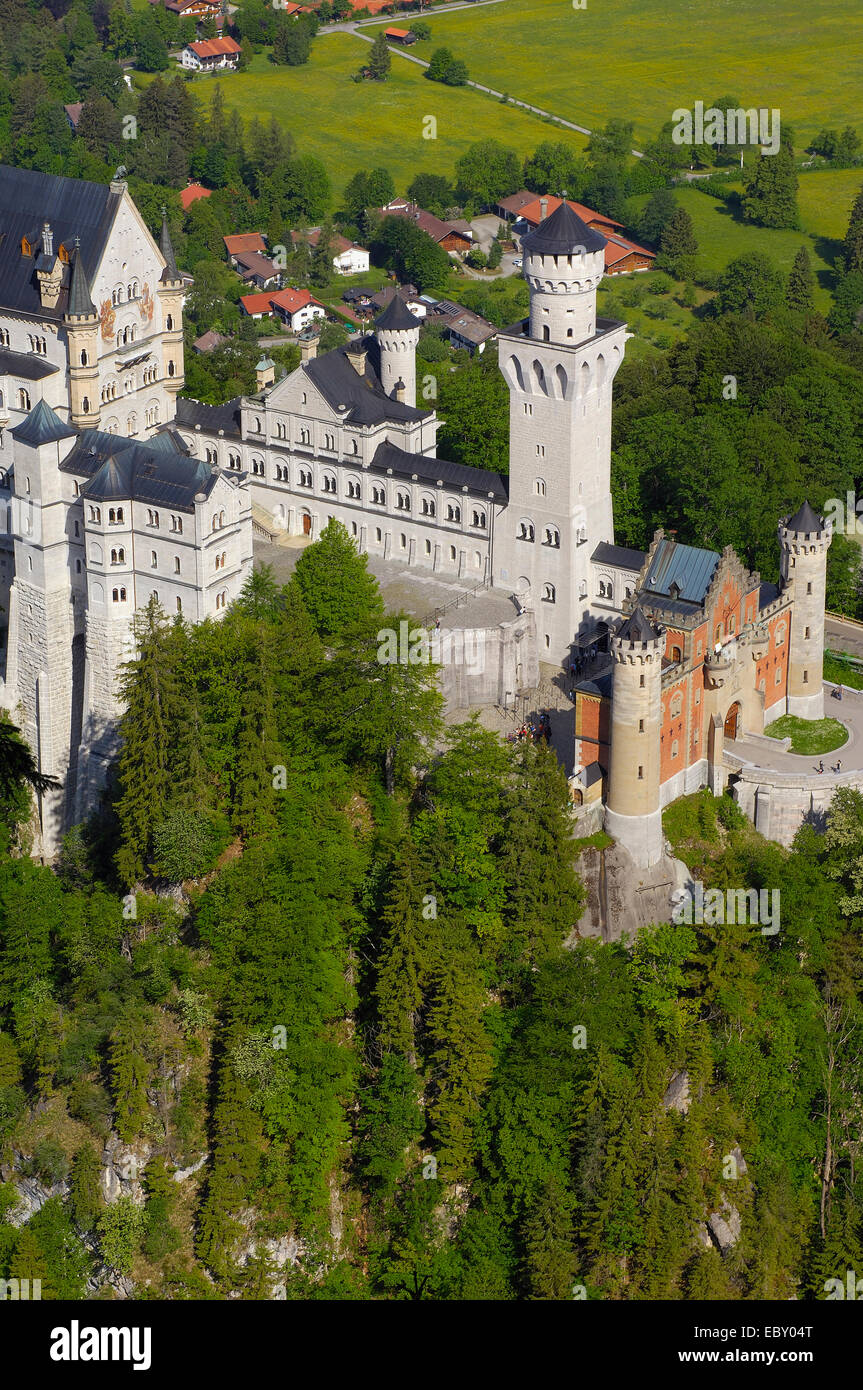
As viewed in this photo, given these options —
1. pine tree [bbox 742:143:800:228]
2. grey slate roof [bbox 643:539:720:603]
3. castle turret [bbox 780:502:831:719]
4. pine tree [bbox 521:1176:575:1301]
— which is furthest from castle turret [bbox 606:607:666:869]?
pine tree [bbox 742:143:800:228]

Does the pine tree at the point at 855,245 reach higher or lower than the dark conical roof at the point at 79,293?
lower

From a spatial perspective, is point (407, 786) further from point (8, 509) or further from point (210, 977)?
point (8, 509)

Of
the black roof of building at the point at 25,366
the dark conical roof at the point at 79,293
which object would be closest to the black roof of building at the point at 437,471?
the dark conical roof at the point at 79,293

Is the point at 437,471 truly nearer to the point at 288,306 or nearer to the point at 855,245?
the point at 288,306

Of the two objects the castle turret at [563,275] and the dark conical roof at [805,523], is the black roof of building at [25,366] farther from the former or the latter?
the dark conical roof at [805,523]

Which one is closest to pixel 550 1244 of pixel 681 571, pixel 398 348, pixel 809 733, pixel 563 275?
pixel 809 733

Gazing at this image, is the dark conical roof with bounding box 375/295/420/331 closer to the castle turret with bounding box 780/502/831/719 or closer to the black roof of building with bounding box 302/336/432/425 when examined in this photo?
the black roof of building with bounding box 302/336/432/425
